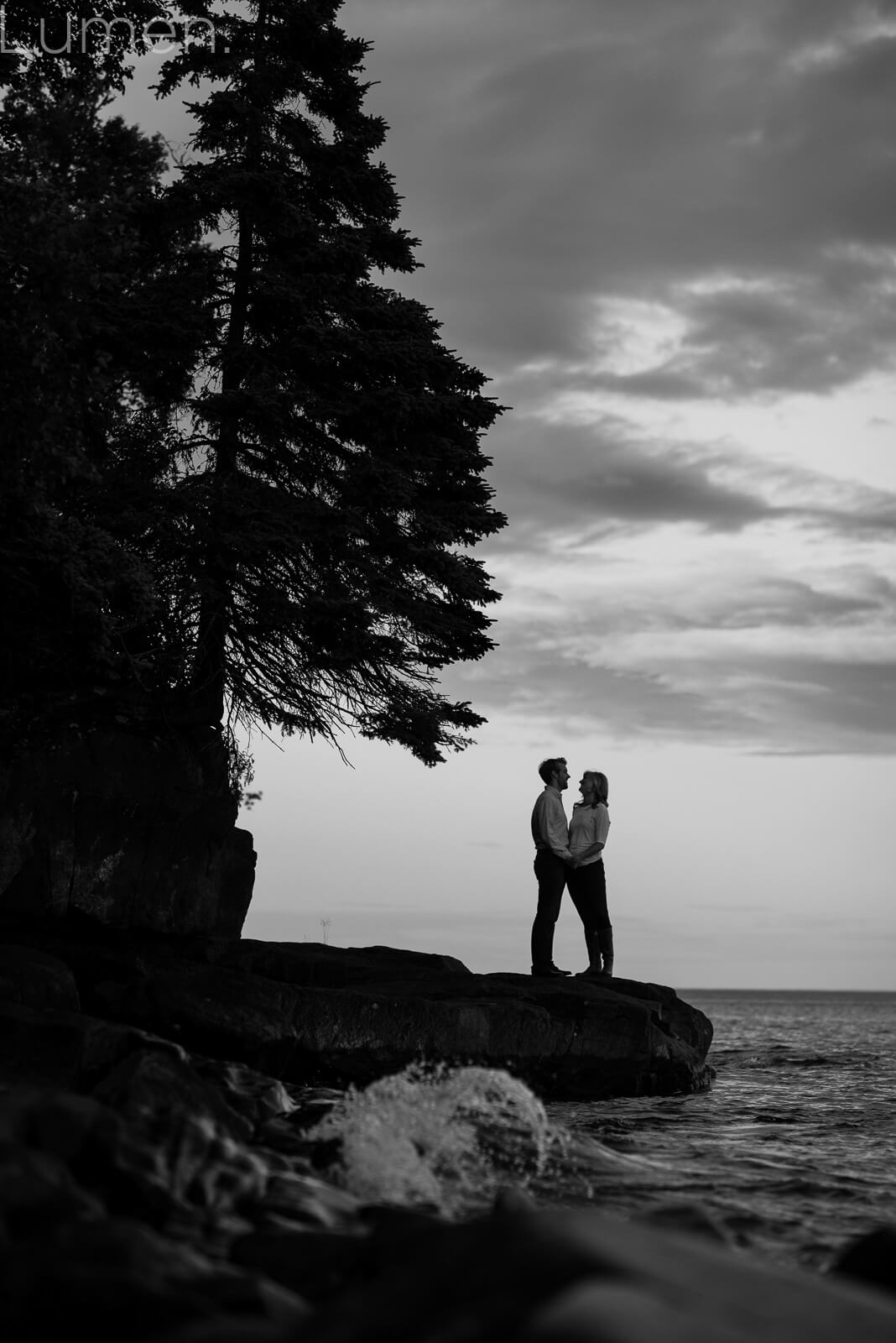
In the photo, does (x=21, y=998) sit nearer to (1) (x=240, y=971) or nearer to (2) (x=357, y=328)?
(1) (x=240, y=971)

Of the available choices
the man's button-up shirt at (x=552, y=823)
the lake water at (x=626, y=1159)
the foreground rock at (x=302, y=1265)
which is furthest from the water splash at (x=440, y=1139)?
the man's button-up shirt at (x=552, y=823)

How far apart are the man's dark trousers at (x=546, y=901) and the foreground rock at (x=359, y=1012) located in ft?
2.22

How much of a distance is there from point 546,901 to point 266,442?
22.9 ft

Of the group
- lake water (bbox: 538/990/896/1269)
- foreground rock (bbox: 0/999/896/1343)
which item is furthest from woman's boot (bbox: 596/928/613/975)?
foreground rock (bbox: 0/999/896/1343)

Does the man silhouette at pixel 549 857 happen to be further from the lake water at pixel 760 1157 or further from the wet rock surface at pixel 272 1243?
the wet rock surface at pixel 272 1243

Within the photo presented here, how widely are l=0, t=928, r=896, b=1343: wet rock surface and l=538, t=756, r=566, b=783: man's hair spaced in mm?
6265

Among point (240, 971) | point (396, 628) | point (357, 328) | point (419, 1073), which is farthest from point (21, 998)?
point (357, 328)

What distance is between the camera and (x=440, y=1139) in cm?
733

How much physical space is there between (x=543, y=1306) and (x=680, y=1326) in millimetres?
308

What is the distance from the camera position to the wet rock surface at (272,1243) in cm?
317

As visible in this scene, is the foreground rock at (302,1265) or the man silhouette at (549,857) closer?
the foreground rock at (302,1265)

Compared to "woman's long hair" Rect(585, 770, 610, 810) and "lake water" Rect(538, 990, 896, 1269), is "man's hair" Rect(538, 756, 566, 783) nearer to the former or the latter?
"woman's long hair" Rect(585, 770, 610, 810)

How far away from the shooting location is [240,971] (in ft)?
39.9

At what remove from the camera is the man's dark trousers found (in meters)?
14.6
